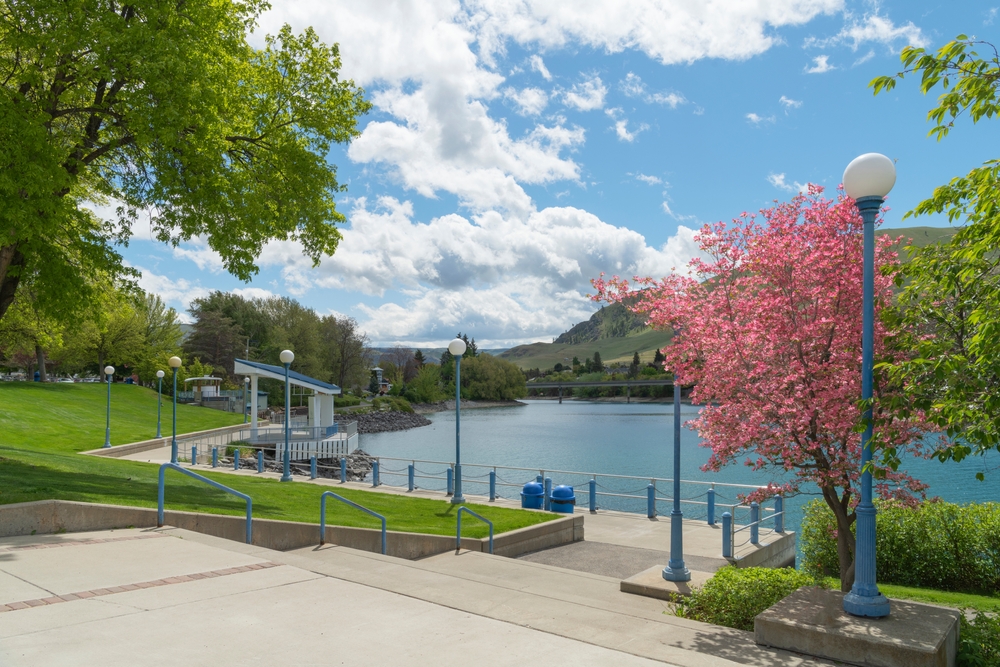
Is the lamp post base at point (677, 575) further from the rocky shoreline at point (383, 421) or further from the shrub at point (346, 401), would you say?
the shrub at point (346, 401)

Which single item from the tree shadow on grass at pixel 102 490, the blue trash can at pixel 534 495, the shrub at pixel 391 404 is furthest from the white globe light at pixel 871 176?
the shrub at pixel 391 404

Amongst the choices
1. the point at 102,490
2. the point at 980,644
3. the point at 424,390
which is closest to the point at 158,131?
the point at 102,490

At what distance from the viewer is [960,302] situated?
6.32 metres

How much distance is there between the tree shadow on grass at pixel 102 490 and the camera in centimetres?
1070

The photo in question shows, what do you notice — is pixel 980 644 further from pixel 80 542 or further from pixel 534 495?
pixel 534 495

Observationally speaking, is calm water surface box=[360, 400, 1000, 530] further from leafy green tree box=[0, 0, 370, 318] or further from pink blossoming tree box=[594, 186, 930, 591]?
leafy green tree box=[0, 0, 370, 318]

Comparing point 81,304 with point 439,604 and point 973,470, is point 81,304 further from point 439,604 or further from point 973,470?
point 973,470

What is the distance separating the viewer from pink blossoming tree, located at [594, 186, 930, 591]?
8.19 metres

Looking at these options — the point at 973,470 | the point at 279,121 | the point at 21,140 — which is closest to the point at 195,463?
the point at 279,121

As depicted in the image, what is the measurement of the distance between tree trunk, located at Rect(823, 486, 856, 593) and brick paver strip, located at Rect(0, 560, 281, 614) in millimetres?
6981

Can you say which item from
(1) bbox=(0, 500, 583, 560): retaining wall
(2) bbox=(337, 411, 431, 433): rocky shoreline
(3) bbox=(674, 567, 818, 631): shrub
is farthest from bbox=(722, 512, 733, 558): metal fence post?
(2) bbox=(337, 411, 431, 433): rocky shoreline

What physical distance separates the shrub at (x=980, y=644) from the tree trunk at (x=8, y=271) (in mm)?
16425

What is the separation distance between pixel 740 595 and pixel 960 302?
365 cm

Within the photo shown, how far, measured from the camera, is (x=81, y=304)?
15.6 m
